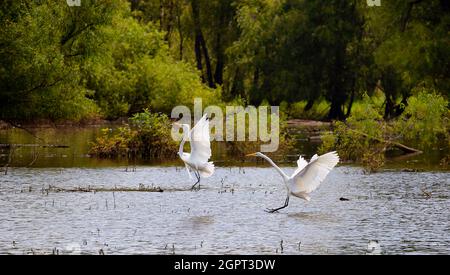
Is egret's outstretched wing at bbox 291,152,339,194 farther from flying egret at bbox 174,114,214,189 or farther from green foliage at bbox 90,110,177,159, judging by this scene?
green foliage at bbox 90,110,177,159

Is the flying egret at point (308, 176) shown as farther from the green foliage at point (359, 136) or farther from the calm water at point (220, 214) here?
the green foliage at point (359, 136)

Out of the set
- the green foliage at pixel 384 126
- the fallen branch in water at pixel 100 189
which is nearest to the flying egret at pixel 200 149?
the fallen branch in water at pixel 100 189

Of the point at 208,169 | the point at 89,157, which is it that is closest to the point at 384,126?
the point at 208,169

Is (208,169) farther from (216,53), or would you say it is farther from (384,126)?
(216,53)

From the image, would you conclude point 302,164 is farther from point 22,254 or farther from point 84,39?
point 84,39

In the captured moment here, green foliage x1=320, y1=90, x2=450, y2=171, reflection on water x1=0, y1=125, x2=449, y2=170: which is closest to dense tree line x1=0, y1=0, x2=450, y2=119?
reflection on water x1=0, y1=125, x2=449, y2=170

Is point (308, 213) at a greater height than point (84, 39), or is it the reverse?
point (84, 39)

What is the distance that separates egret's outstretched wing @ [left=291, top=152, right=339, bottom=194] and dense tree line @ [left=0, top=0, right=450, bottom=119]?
46.7 feet

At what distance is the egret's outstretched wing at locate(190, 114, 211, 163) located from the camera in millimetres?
23859

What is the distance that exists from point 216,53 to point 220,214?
4948cm

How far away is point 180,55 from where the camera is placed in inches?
2869

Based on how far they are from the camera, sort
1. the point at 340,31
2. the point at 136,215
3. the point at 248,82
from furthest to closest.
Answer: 1. the point at 248,82
2. the point at 340,31
3. the point at 136,215
